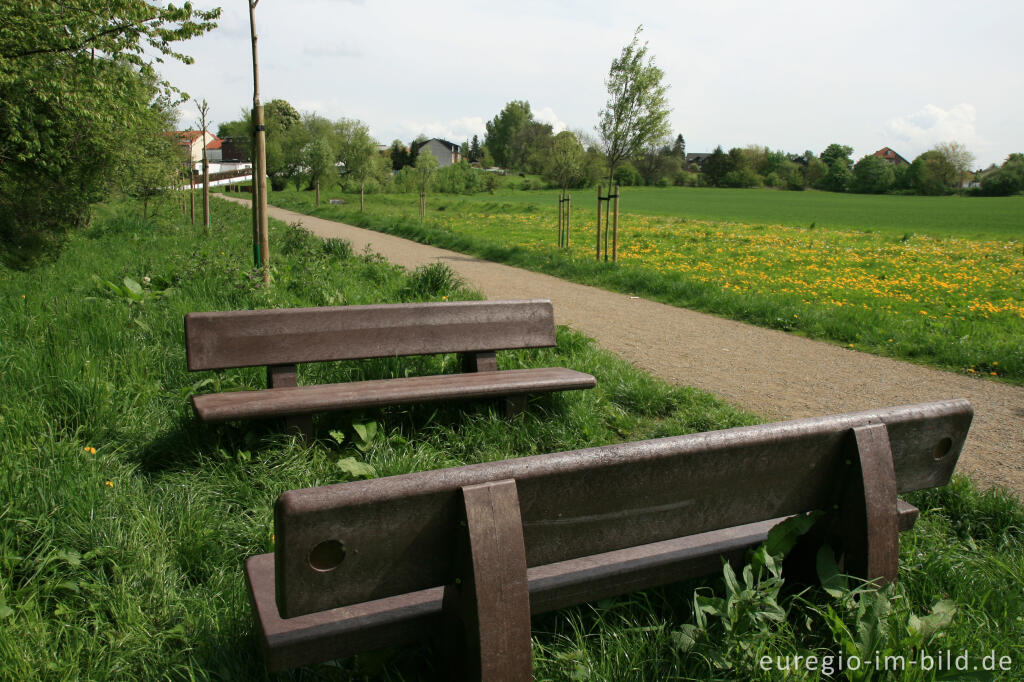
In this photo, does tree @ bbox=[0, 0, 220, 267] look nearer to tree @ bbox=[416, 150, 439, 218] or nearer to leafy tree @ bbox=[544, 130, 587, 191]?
leafy tree @ bbox=[544, 130, 587, 191]

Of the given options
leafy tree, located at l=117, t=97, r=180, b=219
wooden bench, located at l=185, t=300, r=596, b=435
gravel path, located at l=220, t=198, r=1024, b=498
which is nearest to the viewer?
wooden bench, located at l=185, t=300, r=596, b=435

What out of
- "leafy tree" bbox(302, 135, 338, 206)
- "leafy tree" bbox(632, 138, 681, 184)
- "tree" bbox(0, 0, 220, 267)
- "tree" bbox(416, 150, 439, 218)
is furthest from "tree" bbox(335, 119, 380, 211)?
"leafy tree" bbox(632, 138, 681, 184)

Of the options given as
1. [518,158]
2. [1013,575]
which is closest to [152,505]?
[1013,575]

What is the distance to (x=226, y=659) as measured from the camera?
80.7 inches

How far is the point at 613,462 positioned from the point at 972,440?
4002 mm

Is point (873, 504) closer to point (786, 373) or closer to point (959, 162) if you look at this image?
point (786, 373)

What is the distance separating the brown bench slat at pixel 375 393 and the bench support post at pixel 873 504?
225cm

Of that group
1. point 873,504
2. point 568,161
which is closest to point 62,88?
point 873,504

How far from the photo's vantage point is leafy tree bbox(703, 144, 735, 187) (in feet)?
317

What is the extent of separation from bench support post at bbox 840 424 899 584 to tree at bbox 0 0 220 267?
7.60 m

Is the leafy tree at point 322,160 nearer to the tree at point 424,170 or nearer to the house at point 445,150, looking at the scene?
the tree at point 424,170

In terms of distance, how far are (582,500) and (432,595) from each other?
572 millimetres

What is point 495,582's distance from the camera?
1.58 m

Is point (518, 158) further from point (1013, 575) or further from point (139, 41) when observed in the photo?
point (1013, 575)
